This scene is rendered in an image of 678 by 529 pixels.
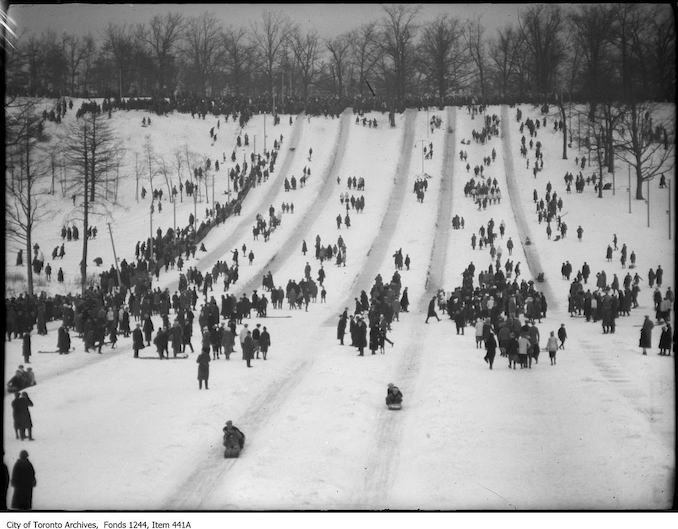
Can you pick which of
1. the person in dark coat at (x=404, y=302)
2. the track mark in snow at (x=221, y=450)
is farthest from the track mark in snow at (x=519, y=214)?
the track mark in snow at (x=221, y=450)

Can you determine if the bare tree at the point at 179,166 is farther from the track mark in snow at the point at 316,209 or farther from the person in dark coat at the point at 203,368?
the person in dark coat at the point at 203,368

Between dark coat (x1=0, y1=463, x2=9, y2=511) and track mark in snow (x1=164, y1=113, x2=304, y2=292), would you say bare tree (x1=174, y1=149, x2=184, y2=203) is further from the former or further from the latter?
dark coat (x1=0, y1=463, x2=9, y2=511)

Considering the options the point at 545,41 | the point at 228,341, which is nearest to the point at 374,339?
the point at 228,341

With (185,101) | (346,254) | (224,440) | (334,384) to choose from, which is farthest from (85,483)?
(185,101)

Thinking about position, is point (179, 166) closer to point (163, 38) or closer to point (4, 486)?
point (163, 38)

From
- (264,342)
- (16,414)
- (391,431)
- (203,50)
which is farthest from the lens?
(203,50)
